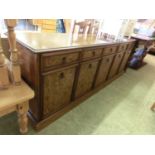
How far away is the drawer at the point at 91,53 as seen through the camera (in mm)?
1452

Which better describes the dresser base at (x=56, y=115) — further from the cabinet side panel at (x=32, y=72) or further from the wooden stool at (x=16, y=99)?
the wooden stool at (x=16, y=99)

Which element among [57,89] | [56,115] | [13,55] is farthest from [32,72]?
[56,115]

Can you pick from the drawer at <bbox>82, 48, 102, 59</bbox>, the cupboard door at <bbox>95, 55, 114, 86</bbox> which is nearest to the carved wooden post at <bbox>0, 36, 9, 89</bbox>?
the drawer at <bbox>82, 48, 102, 59</bbox>

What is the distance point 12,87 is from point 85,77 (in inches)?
35.6

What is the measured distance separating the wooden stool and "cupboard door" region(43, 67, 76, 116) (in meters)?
0.19

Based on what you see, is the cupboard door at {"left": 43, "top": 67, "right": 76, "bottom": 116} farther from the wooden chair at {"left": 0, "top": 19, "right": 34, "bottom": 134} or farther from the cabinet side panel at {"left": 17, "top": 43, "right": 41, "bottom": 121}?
the wooden chair at {"left": 0, "top": 19, "right": 34, "bottom": 134}

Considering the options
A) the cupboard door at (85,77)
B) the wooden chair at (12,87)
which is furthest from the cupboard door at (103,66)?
the wooden chair at (12,87)

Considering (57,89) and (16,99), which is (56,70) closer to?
(57,89)

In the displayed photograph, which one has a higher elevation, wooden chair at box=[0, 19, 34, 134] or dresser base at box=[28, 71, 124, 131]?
wooden chair at box=[0, 19, 34, 134]

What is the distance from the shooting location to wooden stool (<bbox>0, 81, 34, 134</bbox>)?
98 centimetres

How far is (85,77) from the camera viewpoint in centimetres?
171

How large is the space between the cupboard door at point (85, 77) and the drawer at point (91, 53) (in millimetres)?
93
